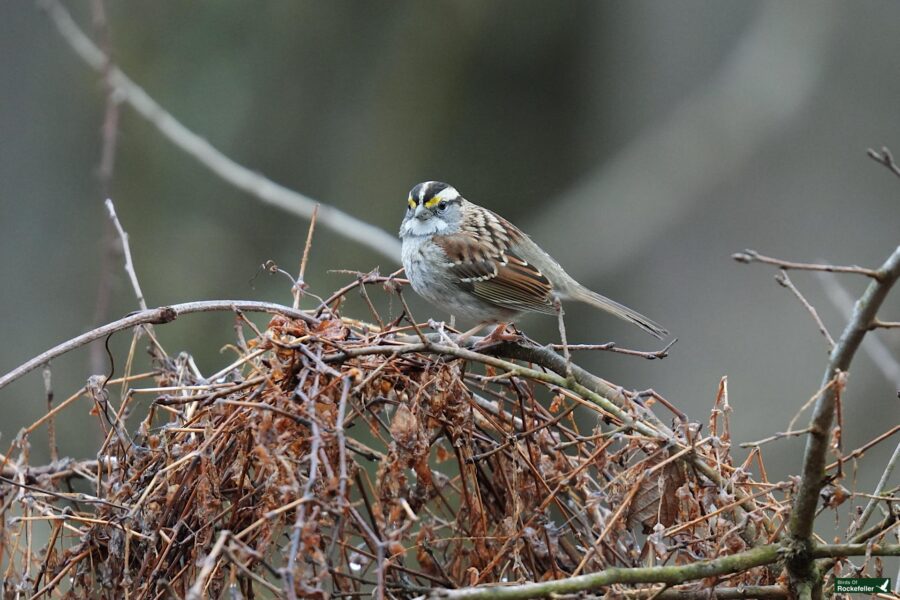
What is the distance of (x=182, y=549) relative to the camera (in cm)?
205

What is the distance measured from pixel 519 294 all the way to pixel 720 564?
2032mm

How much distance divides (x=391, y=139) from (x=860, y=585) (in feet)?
20.7

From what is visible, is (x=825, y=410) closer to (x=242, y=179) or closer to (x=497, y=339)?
(x=497, y=339)

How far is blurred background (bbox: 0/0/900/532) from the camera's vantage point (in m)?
7.54

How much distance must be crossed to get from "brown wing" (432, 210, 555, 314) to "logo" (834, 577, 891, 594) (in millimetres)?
1868

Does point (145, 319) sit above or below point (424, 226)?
below

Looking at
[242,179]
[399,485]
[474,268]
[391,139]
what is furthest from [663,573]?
[391,139]

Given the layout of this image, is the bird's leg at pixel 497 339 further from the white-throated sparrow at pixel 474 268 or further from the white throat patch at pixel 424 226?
the white throat patch at pixel 424 226

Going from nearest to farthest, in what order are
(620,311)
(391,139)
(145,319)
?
(145,319), (620,311), (391,139)

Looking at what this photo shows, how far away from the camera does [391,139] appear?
7.93 m

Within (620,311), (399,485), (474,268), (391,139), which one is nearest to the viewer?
(399,485)

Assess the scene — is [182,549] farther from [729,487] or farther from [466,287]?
[466,287]

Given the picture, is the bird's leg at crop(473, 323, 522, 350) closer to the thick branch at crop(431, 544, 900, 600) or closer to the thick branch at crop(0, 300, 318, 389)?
the thick branch at crop(0, 300, 318, 389)

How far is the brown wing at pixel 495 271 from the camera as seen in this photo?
151 inches
